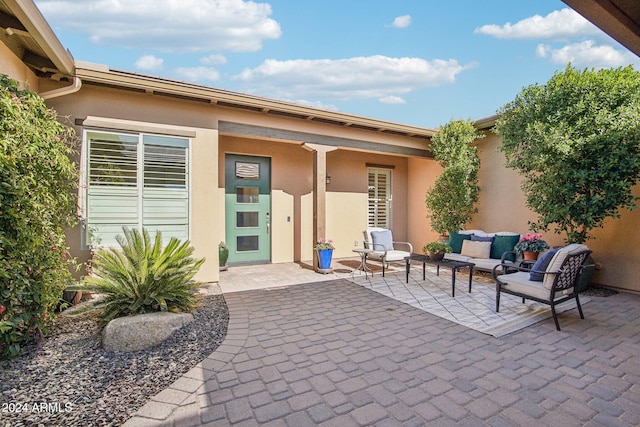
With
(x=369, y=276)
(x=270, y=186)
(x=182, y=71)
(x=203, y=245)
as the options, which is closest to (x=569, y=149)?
(x=369, y=276)

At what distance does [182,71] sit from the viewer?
17.8 metres

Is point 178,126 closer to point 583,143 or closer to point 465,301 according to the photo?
point 465,301

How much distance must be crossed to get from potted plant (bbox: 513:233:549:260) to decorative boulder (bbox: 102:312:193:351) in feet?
18.8

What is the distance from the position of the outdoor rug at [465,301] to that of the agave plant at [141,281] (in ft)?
9.85

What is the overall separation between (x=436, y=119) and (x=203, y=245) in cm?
590

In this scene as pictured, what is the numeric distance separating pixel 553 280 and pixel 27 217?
5.29 m

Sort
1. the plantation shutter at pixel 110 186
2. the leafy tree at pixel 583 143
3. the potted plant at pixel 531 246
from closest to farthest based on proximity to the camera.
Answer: the leafy tree at pixel 583 143, the plantation shutter at pixel 110 186, the potted plant at pixel 531 246

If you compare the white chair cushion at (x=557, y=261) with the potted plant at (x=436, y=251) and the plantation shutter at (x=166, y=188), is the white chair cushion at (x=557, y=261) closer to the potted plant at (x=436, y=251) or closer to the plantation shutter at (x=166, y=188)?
the potted plant at (x=436, y=251)

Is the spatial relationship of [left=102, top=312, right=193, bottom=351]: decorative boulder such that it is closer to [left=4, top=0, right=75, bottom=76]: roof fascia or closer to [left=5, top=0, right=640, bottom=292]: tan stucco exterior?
[left=5, top=0, right=640, bottom=292]: tan stucco exterior

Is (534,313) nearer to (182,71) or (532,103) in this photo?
(532,103)

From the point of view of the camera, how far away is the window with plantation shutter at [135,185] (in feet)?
15.5

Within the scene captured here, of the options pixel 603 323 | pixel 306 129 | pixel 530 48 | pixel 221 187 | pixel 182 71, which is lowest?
pixel 603 323

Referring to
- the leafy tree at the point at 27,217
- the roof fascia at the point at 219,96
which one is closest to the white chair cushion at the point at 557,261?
the roof fascia at the point at 219,96

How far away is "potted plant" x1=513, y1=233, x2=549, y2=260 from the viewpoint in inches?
218
